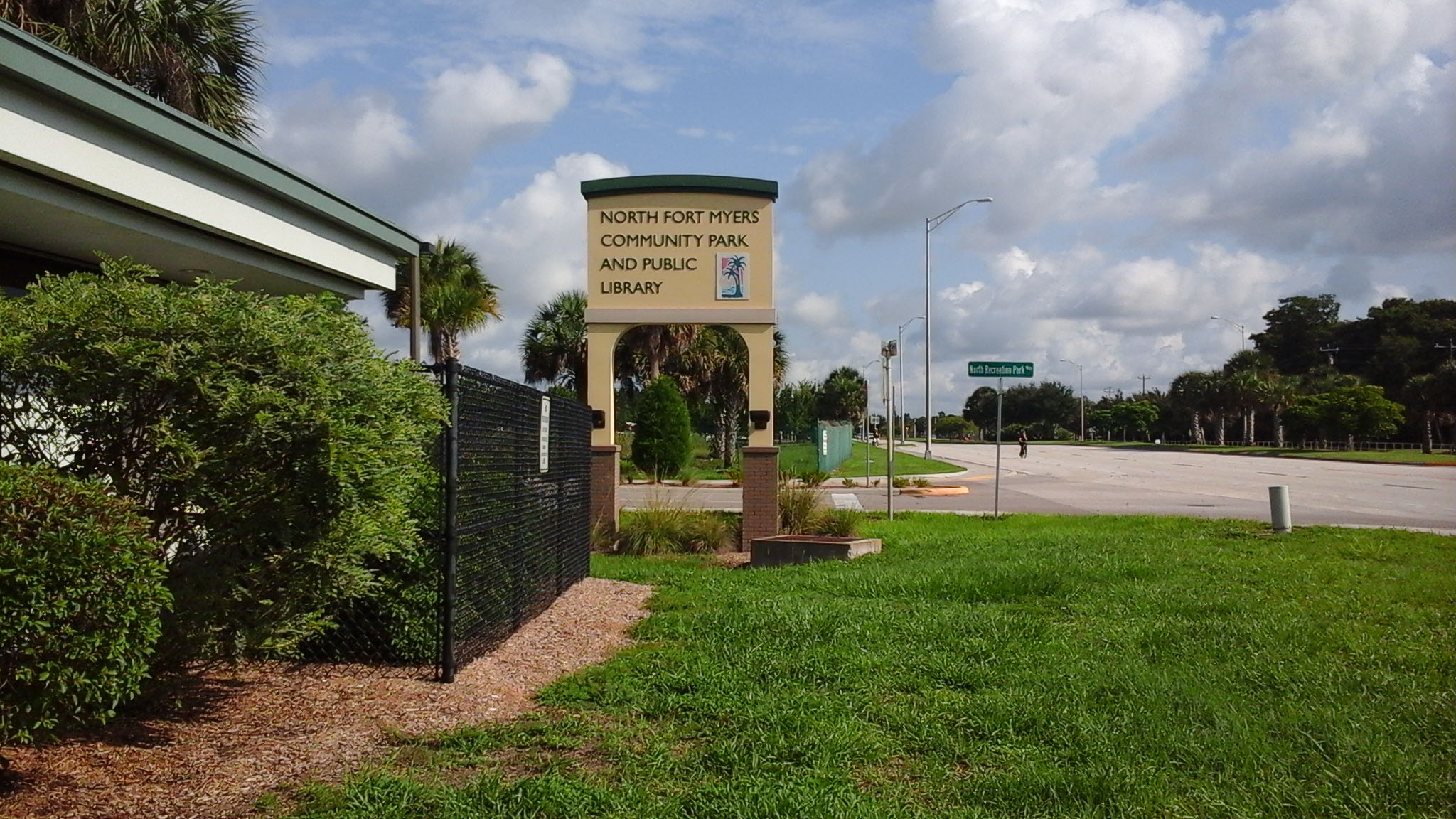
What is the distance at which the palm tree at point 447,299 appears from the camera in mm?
29344

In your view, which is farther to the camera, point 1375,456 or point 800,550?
point 1375,456

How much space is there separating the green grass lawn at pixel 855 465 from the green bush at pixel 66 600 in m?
22.3

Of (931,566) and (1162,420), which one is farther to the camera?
(1162,420)

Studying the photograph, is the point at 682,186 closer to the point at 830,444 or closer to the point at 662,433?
the point at 662,433

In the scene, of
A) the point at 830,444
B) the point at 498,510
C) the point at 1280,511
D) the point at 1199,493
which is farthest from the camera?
the point at 830,444

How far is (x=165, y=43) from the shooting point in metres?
17.1

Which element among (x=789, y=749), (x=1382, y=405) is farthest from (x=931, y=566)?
(x=1382, y=405)

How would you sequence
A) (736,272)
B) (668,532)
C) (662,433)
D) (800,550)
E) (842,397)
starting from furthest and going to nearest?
1. (842,397)
2. (662,433)
3. (736,272)
4. (668,532)
5. (800,550)

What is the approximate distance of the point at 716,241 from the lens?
16.1m

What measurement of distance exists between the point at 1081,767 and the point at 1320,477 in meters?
35.8

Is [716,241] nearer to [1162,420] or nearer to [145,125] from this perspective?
[145,125]

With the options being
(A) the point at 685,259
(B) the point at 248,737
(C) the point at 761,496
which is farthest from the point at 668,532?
(B) the point at 248,737

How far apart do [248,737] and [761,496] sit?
34.6 ft

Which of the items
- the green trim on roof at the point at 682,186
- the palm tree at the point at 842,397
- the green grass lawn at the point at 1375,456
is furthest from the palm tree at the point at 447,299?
the palm tree at the point at 842,397
